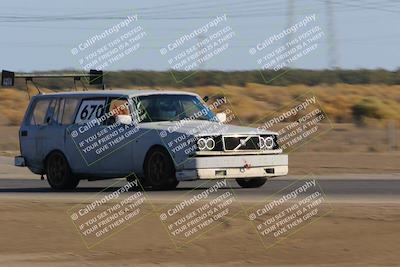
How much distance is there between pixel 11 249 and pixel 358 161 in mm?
18502

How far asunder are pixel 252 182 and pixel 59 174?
136 inches

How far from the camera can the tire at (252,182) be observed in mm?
22078

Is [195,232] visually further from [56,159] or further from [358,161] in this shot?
[358,161]

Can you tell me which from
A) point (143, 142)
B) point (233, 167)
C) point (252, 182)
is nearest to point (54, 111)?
point (143, 142)

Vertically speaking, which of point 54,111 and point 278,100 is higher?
point 54,111

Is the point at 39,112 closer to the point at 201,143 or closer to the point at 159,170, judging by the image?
the point at 159,170

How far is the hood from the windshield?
24cm

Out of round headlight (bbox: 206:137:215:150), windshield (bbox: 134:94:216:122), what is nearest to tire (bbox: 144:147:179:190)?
round headlight (bbox: 206:137:215:150)

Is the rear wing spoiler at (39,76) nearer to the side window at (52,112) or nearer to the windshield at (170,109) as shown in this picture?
the side window at (52,112)

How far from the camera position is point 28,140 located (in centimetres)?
2358

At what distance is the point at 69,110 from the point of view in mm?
22828

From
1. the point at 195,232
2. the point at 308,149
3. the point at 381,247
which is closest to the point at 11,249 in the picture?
the point at 195,232

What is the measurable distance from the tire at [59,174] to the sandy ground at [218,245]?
18.4 feet

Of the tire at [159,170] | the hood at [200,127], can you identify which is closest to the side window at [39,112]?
the hood at [200,127]
